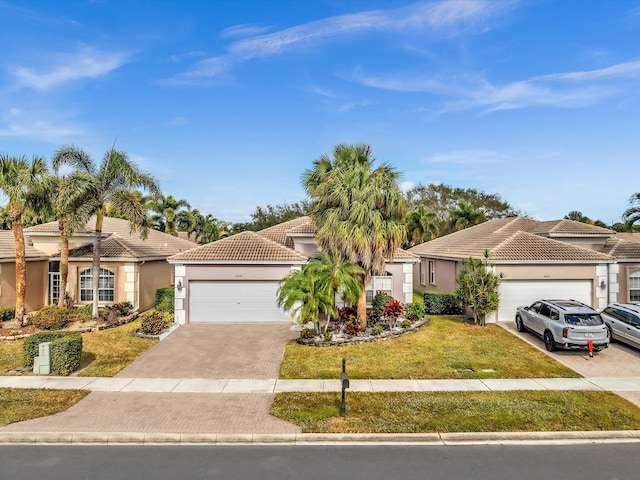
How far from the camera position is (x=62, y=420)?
9.19 m

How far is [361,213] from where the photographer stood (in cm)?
1611

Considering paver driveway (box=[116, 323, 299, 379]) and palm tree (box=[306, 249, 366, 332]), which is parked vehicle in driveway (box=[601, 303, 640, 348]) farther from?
paver driveway (box=[116, 323, 299, 379])

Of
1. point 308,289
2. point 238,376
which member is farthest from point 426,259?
point 238,376

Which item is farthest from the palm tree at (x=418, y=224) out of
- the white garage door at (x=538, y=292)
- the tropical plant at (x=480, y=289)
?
the tropical plant at (x=480, y=289)

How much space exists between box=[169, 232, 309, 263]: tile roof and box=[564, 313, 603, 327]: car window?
11034 mm

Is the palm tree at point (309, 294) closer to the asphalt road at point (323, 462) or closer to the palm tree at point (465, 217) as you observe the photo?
the asphalt road at point (323, 462)

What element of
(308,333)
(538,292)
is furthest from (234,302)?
(538,292)

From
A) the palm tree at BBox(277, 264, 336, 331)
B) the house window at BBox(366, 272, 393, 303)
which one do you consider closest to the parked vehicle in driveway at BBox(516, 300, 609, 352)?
the house window at BBox(366, 272, 393, 303)

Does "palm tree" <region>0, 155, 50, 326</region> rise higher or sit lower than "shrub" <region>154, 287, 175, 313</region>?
higher

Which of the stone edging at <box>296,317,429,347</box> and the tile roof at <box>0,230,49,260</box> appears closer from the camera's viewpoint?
the stone edging at <box>296,317,429,347</box>

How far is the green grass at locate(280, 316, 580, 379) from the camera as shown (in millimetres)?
12609

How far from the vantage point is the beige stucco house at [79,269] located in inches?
821

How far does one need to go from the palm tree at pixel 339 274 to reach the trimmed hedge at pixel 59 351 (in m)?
8.45

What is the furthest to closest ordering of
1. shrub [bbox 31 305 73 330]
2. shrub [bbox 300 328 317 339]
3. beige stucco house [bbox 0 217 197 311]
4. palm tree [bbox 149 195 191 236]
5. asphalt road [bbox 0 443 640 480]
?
palm tree [bbox 149 195 191 236] → beige stucco house [bbox 0 217 197 311] → shrub [bbox 31 305 73 330] → shrub [bbox 300 328 317 339] → asphalt road [bbox 0 443 640 480]
